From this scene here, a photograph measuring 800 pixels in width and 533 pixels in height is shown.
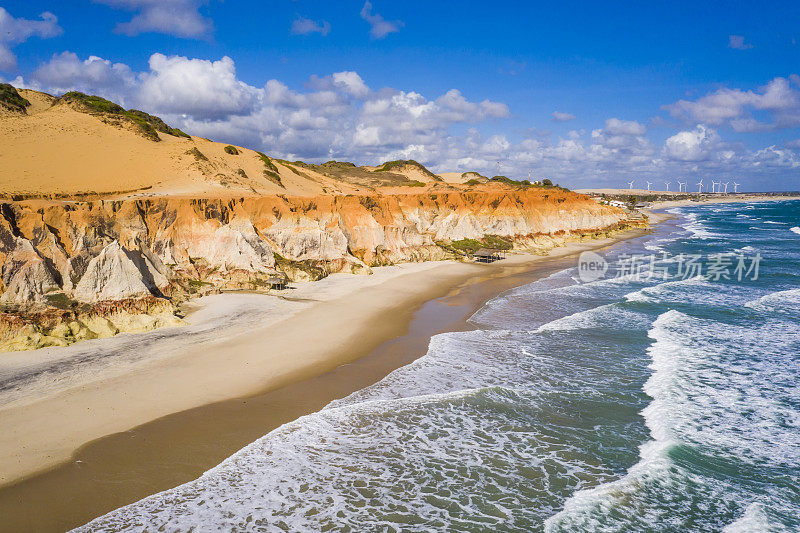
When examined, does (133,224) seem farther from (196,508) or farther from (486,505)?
(486,505)

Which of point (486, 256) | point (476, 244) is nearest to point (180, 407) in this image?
point (486, 256)

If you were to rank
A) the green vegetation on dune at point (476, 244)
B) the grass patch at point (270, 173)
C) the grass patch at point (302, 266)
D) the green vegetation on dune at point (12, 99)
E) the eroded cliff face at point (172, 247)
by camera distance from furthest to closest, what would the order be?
the grass patch at point (270, 173) → the green vegetation on dune at point (12, 99) → the green vegetation on dune at point (476, 244) → the grass patch at point (302, 266) → the eroded cliff face at point (172, 247)

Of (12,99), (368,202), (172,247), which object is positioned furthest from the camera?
(12,99)

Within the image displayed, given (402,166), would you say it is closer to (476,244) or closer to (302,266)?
(476,244)

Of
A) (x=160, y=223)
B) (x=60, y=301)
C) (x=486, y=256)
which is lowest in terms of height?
(x=60, y=301)

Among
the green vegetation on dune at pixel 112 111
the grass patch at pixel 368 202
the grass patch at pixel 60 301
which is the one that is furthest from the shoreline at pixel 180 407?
the green vegetation on dune at pixel 112 111

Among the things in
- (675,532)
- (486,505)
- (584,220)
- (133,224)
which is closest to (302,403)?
Result: (486,505)

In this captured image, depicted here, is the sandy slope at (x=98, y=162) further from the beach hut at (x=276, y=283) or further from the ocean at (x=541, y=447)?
the ocean at (x=541, y=447)
